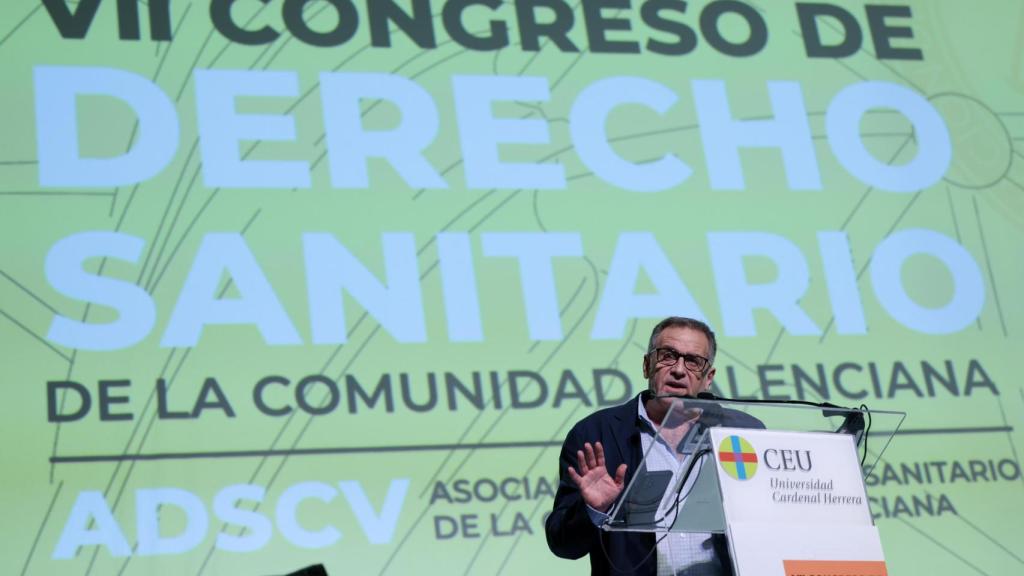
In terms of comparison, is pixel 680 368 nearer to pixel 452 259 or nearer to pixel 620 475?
pixel 620 475

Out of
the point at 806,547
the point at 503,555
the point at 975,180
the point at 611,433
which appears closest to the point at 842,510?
the point at 806,547

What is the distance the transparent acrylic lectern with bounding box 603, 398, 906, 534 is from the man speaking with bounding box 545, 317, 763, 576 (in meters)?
0.04

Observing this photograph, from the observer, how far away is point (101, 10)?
16.9 feet

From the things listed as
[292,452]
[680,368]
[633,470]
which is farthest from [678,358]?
[292,452]

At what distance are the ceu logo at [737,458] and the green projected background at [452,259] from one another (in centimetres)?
200

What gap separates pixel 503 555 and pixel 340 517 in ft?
1.69

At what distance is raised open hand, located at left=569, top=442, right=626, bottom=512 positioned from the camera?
121 inches

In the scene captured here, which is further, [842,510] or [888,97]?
[888,97]

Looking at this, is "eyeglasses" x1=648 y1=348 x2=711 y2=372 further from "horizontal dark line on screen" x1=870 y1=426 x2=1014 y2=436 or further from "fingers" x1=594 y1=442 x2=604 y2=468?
"horizontal dark line on screen" x1=870 y1=426 x2=1014 y2=436

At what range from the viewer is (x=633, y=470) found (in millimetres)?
3359

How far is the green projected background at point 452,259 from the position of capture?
4.71 meters

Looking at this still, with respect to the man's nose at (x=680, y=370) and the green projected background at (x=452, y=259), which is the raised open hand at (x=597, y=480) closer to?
the man's nose at (x=680, y=370)

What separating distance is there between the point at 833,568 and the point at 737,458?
0.89ft

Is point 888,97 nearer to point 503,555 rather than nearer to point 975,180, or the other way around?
point 975,180
